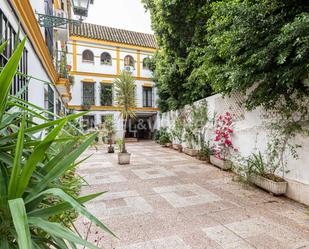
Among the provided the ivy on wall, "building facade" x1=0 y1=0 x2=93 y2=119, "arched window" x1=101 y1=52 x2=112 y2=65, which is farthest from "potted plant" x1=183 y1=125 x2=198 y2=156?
"arched window" x1=101 y1=52 x2=112 y2=65

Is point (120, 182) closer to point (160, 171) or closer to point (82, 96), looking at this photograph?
point (160, 171)

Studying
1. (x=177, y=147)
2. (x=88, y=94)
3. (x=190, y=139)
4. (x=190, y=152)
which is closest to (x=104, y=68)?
(x=88, y=94)

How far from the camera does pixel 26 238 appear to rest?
626mm

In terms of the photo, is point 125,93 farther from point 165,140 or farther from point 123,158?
point 165,140

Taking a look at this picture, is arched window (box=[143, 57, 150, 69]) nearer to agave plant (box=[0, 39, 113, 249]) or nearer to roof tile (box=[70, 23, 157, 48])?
roof tile (box=[70, 23, 157, 48])

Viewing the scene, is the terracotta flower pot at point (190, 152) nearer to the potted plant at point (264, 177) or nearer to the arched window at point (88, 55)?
the potted plant at point (264, 177)

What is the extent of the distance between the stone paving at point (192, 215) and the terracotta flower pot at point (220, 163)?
0.63m

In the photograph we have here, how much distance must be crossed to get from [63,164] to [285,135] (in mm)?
4018

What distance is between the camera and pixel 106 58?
1415cm

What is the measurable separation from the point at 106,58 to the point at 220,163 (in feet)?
38.4

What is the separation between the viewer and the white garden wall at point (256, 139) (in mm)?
3363

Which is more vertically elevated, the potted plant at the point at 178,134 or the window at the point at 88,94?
the window at the point at 88,94

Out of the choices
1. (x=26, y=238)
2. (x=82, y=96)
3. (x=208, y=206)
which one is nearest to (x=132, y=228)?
(x=208, y=206)

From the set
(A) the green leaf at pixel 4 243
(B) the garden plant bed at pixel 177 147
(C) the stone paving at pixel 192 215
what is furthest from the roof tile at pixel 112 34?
(A) the green leaf at pixel 4 243
